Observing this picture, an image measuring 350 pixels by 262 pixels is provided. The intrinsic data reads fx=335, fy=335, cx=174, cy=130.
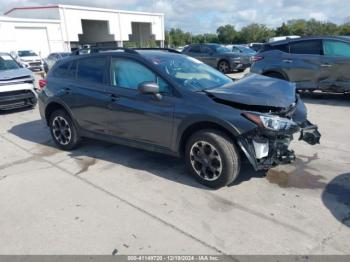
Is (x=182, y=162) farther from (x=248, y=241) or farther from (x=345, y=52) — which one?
(x=345, y=52)

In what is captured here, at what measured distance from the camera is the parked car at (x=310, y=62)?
27.9ft

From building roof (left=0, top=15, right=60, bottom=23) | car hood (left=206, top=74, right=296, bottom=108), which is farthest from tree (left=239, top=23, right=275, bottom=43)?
car hood (left=206, top=74, right=296, bottom=108)

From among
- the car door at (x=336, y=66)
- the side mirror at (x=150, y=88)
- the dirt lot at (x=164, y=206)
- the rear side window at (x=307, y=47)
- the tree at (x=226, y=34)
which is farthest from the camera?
the tree at (x=226, y=34)

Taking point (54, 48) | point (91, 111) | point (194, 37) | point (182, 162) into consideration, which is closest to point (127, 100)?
point (91, 111)

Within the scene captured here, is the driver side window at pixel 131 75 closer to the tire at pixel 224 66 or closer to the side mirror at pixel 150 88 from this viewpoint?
the side mirror at pixel 150 88

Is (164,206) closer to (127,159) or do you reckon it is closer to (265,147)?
(265,147)

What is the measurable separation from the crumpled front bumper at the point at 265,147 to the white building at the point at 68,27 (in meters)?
37.1

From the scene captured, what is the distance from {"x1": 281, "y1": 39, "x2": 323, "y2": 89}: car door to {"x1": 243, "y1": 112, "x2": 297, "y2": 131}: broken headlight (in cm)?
575

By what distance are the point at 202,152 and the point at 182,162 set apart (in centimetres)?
101

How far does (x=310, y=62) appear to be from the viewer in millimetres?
8945

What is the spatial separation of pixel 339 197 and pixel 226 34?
8471 cm

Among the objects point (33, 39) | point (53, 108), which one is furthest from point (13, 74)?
point (33, 39)

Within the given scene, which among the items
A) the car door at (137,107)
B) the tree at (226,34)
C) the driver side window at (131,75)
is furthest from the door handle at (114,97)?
the tree at (226,34)

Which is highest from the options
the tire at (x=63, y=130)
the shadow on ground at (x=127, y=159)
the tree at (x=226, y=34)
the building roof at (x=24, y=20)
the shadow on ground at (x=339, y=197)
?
the building roof at (x=24, y=20)
